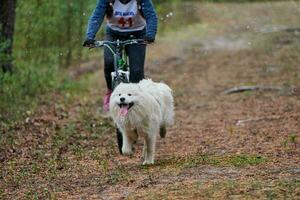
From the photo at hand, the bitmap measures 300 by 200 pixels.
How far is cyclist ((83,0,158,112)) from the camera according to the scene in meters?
8.01

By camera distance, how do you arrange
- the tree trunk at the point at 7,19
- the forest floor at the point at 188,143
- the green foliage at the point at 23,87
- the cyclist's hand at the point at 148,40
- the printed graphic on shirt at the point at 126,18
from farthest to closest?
the tree trunk at the point at 7,19
the green foliage at the point at 23,87
the printed graphic on shirt at the point at 126,18
the cyclist's hand at the point at 148,40
the forest floor at the point at 188,143

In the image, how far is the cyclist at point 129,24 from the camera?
8.01 metres

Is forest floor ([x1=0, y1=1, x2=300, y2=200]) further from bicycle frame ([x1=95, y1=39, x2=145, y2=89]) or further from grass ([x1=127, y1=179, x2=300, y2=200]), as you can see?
bicycle frame ([x1=95, y1=39, x2=145, y2=89])

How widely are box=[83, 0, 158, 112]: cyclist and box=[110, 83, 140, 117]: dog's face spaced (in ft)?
2.44

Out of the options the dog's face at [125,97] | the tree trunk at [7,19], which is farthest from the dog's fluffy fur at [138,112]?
the tree trunk at [7,19]

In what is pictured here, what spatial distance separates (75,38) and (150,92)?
11166 millimetres

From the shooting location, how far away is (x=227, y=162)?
732 cm

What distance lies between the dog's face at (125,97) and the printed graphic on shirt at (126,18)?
110 cm

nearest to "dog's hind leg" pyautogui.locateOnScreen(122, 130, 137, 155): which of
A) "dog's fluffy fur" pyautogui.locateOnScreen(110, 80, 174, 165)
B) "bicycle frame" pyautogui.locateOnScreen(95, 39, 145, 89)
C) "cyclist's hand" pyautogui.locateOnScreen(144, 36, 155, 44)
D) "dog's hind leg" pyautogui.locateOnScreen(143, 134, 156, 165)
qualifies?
"dog's fluffy fur" pyautogui.locateOnScreen(110, 80, 174, 165)

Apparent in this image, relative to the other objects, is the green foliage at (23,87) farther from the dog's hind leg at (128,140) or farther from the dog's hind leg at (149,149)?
the dog's hind leg at (149,149)

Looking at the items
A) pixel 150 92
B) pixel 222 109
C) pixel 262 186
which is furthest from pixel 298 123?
pixel 262 186

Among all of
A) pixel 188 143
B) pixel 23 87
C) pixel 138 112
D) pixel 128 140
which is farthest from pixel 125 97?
pixel 23 87

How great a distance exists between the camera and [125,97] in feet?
23.6

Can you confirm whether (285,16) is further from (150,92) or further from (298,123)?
(150,92)
